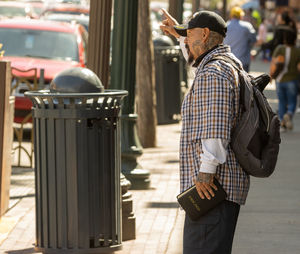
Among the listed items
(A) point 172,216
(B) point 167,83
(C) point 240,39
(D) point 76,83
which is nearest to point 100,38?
(D) point 76,83

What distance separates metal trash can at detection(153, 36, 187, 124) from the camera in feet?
52.1

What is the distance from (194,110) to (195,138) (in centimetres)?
14

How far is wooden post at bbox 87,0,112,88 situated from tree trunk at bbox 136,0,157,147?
5779 millimetres

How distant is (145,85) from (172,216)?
534cm

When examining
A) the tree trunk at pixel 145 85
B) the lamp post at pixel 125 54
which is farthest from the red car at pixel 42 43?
the lamp post at pixel 125 54

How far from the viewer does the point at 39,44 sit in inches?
618

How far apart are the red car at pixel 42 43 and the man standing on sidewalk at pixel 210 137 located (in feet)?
32.1

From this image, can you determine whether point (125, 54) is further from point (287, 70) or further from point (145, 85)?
point (287, 70)

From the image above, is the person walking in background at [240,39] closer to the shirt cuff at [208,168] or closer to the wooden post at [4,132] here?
the wooden post at [4,132]

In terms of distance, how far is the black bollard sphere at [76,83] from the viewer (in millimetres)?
6434

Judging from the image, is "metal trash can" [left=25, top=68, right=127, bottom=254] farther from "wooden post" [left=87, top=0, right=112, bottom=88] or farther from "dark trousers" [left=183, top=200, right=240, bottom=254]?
"dark trousers" [left=183, top=200, right=240, bottom=254]

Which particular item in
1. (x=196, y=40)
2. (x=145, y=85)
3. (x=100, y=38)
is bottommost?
(x=145, y=85)

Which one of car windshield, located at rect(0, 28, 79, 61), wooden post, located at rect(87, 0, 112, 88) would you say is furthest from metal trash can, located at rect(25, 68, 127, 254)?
car windshield, located at rect(0, 28, 79, 61)

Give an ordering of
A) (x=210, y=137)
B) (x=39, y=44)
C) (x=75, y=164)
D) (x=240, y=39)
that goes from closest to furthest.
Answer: (x=210, y=137), (x=75, y=164), (x=240, y=39), (x=39, y=44)
